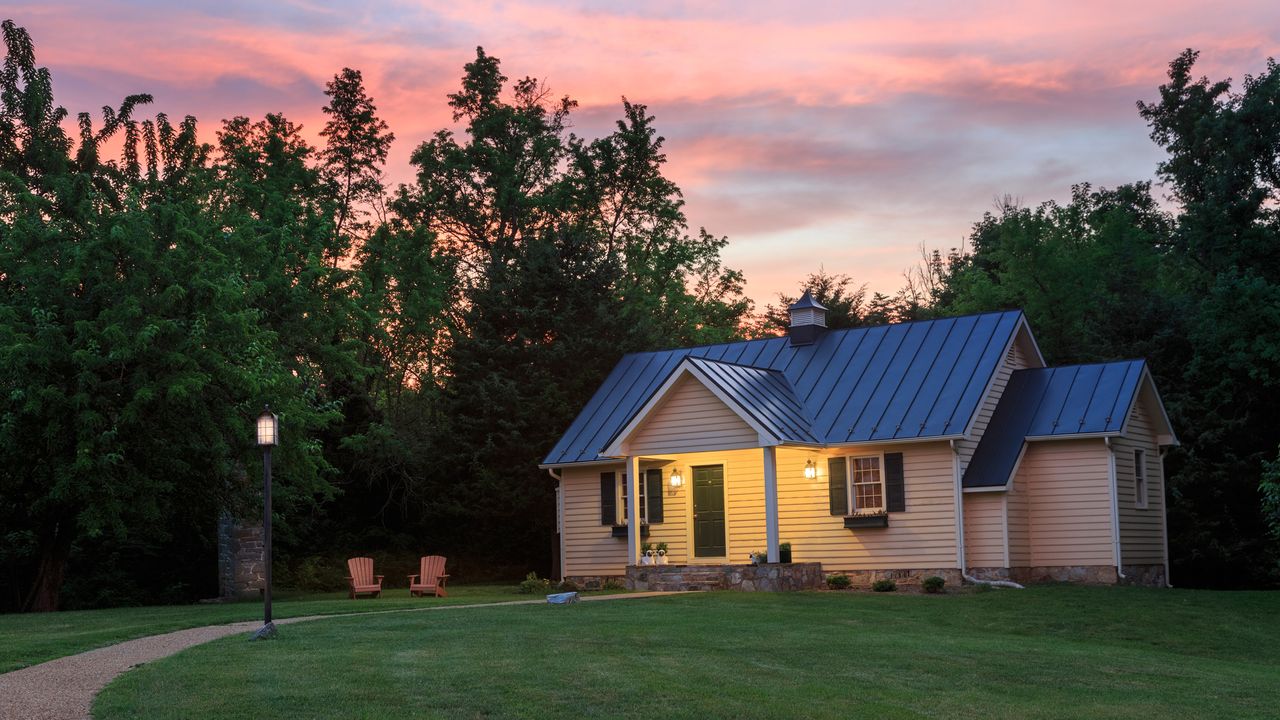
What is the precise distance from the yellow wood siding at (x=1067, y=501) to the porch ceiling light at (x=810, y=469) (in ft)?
12.7

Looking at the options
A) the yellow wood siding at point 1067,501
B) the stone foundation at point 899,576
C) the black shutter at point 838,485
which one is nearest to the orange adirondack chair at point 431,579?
the stone foundation at point 899,576

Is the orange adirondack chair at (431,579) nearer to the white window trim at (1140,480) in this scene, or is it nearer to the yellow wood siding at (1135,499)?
the yellow wood siding at (1135,499)

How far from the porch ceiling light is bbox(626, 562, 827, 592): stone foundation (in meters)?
1.71

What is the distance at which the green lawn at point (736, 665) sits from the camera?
33.7 ft

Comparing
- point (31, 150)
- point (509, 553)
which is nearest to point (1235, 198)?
point (509, 553)

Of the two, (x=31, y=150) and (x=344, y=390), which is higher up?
(x=31, y=150)

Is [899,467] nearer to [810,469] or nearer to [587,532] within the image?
[810,469]

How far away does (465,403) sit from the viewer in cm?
3378

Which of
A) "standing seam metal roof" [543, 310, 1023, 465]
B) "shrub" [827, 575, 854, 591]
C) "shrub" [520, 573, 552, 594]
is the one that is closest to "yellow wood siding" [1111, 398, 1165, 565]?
"standing seam metal roof" [543, 310, 1023, 465]

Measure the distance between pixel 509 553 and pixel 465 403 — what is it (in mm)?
4375

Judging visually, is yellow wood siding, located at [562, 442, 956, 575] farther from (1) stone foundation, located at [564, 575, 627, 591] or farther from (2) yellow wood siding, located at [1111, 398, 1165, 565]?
(2) yellow wood siding, located at [1111, 398, 1165, 565]

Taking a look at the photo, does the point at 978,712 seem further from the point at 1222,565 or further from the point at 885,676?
the point at 1222,565

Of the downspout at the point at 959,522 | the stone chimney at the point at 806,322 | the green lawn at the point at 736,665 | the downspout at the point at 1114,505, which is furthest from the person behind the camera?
the stone chimney at the point at 806,322

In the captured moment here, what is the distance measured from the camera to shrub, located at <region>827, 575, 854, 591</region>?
24484 millimetres
